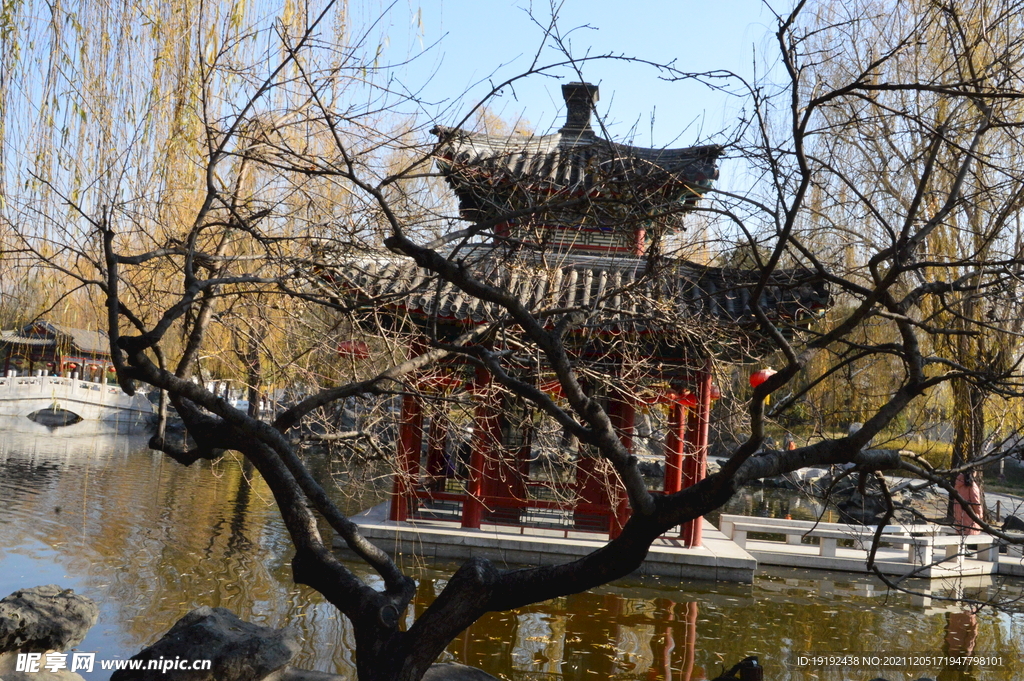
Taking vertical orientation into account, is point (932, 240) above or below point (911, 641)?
above

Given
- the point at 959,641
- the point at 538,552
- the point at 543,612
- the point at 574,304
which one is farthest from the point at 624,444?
the point at 959,641

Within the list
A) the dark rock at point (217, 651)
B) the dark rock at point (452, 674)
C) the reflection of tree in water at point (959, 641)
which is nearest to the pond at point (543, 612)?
the reflection of tree in water at point (959, 641)

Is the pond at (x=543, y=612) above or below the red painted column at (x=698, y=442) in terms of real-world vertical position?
below

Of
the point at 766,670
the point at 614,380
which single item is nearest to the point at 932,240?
the point at 766,670

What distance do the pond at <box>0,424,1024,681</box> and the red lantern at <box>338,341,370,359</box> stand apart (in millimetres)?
893

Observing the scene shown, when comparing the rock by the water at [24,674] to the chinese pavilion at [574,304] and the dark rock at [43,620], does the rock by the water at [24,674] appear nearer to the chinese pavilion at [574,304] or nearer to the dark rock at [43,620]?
the dark rock at [43,620]

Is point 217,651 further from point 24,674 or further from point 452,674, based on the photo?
point 452,674

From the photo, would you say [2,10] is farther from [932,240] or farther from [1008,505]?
[1008,505]

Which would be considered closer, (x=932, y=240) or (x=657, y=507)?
(x=657, y=507)

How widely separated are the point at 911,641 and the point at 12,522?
10.0 meters

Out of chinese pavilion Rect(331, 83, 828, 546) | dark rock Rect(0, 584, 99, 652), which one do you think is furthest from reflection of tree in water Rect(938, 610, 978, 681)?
dark rock Rect(0, 584, 99, 652)

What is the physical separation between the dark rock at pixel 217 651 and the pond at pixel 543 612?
0.52 meters

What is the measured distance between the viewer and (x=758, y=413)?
289 centimetres

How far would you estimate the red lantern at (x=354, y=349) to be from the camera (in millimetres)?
4910
